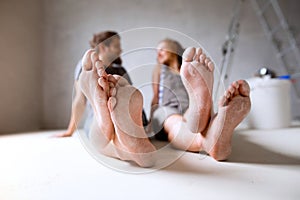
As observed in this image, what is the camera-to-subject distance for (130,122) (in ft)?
2.31

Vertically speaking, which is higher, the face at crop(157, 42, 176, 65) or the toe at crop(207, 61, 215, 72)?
the face at crop(157, 42, 176, 65)

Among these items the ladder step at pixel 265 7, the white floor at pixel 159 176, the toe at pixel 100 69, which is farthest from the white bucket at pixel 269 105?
the toe at pixel 100 69

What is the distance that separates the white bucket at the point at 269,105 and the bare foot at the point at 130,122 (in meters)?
0.87

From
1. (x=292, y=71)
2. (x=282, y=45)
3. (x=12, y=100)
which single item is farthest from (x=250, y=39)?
(x=12, y=100)

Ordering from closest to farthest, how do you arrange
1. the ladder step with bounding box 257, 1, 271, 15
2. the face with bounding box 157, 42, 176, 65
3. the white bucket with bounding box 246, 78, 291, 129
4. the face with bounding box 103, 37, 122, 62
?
the face with bounding box 103, 37, 122, 62
the face with bounding box 157, 42, 176, 65
the white bucket with bounding box 246, 78, 291, 129
the ladder step with bounding box 257, 1, 271, 15

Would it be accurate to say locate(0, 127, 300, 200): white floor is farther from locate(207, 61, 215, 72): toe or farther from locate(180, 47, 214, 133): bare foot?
locate(207, 61, 215, 72): toe

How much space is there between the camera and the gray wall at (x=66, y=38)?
5.65ft

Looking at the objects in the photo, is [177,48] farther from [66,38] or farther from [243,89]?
[66,38]

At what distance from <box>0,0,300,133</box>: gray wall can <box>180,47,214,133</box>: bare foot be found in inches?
43.8

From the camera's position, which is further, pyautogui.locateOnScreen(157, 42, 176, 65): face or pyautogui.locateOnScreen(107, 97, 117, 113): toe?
pyautogui.locateOnScreen(157, 42, 176, 65): face

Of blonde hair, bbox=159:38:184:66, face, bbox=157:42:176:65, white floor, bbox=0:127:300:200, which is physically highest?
blonde hair, bbox=159:38:184:66

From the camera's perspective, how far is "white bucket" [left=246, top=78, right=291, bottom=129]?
4.57 feet

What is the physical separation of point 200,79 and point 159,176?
0.30 m

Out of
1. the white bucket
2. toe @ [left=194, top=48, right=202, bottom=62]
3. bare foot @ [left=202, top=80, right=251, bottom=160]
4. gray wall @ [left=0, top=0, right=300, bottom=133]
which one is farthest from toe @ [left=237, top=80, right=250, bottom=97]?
gray wall @ [left=0, top=0, right=300, bottom=133]
